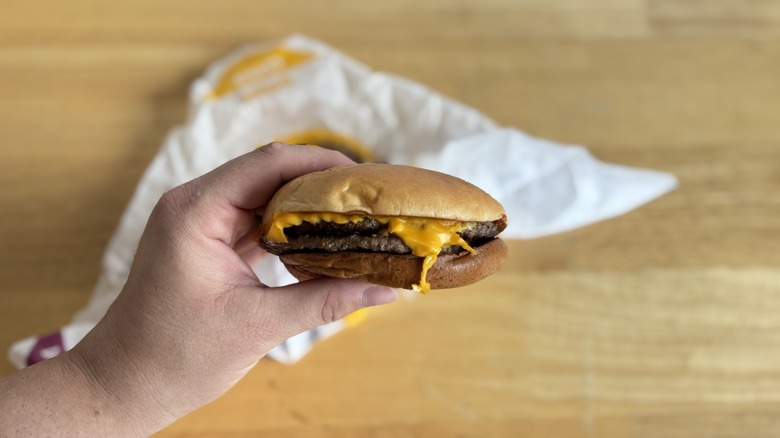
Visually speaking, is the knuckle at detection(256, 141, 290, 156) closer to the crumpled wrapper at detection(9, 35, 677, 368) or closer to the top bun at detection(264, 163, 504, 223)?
the top bun at detection(264, 163, 504, 223)

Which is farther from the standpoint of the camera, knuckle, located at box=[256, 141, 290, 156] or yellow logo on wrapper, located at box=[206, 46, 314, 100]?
yellow logo on wrapper, located at box=[206, 46, 314, 100]

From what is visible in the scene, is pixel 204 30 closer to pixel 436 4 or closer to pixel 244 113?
pixel 244 113

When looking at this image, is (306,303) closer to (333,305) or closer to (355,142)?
(333,305)

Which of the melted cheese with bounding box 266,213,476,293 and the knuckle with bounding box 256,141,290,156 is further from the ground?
the knuckle with bounding box 256,141,290,156

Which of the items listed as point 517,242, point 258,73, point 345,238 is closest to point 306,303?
point 345,238

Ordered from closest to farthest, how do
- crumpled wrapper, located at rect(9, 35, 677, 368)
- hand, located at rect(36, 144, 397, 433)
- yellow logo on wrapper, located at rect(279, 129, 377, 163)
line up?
1. hand, located at rect(36, 144, 397, 433)
2. crumpled wrapper, located at rect(9, 35, 677, 368)
3. yellow logo on wrapper, located at rect(279, 129, 377, 163)

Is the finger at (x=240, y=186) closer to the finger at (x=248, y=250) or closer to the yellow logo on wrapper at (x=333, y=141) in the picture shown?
the finger at (x=248, y=250)

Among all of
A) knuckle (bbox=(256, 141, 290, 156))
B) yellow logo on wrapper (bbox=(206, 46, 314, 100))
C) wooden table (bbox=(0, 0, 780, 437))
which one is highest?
yellow logo on wrapper (bbox=(206, 46, 314, 100))

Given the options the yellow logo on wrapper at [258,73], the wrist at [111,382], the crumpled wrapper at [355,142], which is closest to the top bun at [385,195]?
the wrist at [111,382]

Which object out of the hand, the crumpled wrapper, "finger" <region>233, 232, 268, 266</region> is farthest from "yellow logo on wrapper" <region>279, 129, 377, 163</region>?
the hand
